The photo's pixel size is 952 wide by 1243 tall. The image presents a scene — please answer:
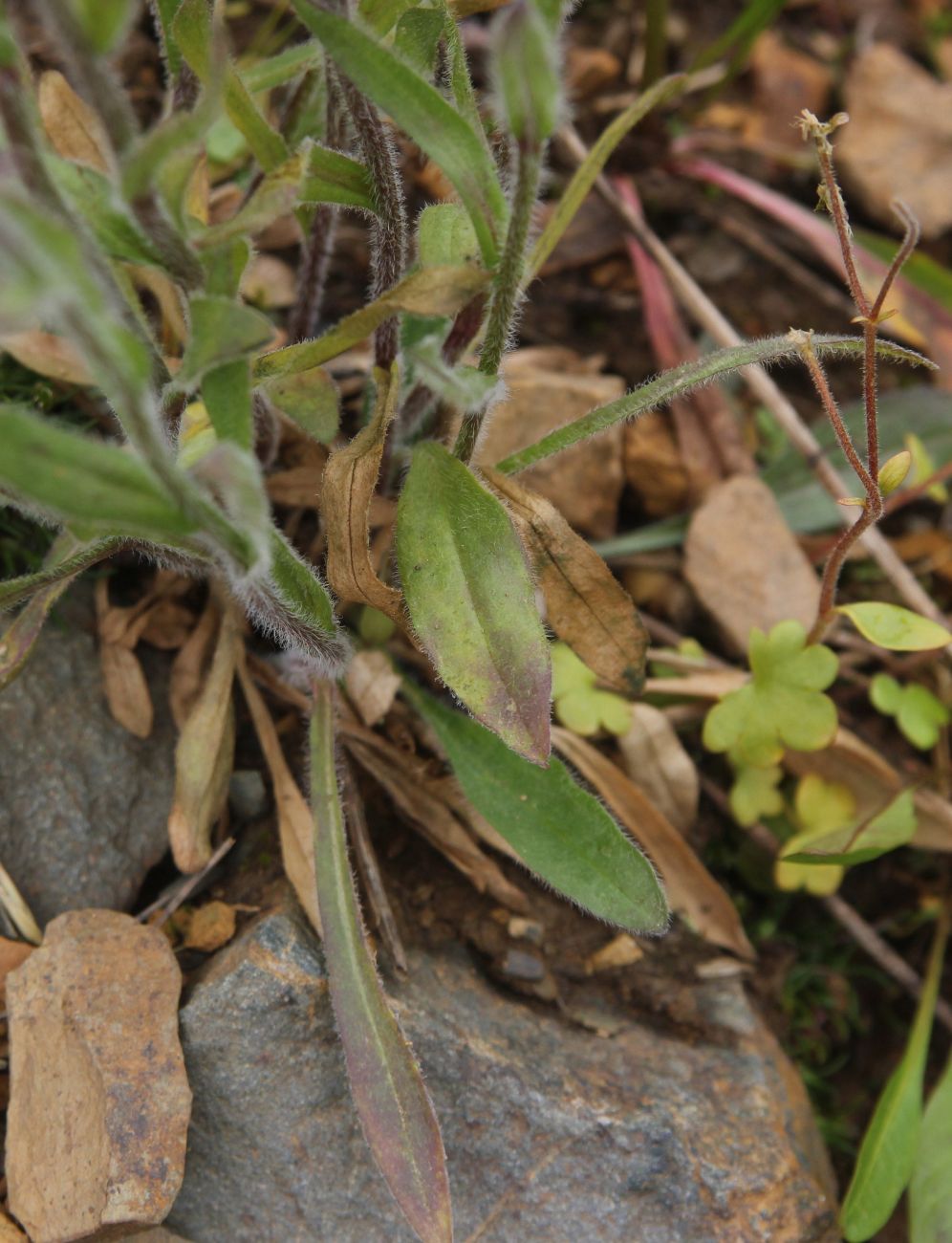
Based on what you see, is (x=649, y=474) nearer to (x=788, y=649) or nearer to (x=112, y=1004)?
(x=788, y=649)

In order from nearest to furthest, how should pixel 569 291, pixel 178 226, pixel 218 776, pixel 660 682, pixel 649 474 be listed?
pixel 178 226 < pixel 218 776 < pixel 660 682 < pixel 649 474 < pixel 569 291

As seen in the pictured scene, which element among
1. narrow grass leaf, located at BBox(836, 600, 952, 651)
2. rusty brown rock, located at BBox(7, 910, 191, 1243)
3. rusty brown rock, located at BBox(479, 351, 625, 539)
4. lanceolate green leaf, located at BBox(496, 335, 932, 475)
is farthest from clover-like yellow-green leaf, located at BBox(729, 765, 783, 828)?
rusty brown rock, located at BBox(7, 910, 191, 1243)

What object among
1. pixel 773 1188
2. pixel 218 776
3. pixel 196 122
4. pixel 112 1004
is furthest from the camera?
pixel 218 776

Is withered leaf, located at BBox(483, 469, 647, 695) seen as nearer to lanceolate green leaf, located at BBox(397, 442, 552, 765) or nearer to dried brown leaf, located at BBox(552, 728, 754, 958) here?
lanceolate green leaf, located at BBox(397, 442, 552, 765)

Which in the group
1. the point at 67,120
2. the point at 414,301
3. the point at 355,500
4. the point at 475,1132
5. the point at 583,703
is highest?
the point at 67,120

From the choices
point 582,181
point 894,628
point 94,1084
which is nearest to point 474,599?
point 582,181

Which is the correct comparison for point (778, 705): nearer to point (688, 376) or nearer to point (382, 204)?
point (688, 376)

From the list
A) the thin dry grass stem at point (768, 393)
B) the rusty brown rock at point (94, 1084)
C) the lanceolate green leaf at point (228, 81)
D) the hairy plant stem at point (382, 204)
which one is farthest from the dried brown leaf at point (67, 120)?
the rusty brown rock at point (94, 1084)

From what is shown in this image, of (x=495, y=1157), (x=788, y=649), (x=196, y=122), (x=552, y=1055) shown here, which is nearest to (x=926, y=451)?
(x=788, y=649)
